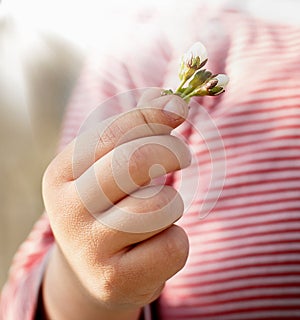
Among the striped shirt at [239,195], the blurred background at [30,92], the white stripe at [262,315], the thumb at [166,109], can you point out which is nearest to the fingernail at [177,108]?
the thumb at [166,109]

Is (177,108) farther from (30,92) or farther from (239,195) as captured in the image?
(30,92)

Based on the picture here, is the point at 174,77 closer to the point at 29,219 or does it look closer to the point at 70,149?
the point at 70,149

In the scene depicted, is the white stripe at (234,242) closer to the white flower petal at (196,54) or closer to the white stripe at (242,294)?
the white stripe at (242,294)

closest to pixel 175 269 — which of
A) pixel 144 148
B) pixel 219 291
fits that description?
pixel 144 148

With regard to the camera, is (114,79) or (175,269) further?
(114,79)

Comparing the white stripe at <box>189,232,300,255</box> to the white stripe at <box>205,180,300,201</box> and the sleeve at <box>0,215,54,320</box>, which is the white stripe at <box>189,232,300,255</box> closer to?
the white stripe at <box>205,180,300,201</box>
